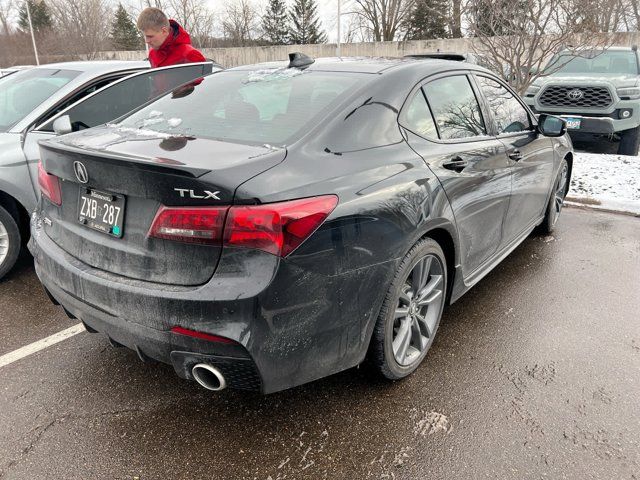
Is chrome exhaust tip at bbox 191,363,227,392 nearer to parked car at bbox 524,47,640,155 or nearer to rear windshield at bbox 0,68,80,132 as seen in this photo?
rear windshield at bbox 0,68,80,132

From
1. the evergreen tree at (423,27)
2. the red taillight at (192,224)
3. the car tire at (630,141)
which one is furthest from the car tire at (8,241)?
the evergreen tree at (423,27)

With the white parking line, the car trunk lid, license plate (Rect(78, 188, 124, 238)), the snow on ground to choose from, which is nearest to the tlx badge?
the car trunk lid

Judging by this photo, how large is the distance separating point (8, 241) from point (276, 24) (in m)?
53.7

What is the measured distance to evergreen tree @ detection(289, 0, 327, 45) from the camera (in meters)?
52.2

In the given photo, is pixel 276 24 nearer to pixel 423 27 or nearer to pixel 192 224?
pixel 423 27

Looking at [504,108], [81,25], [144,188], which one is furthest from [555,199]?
[81,25]

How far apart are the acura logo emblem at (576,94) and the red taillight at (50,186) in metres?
8.50

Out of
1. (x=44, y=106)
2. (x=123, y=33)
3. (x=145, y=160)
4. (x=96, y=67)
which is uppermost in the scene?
(x=123, y=33)

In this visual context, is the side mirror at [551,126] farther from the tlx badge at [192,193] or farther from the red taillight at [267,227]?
the tlx badge at [192,193]

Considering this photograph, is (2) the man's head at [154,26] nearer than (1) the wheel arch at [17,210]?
No

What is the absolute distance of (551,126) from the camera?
3.94 meters

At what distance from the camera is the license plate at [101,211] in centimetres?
202

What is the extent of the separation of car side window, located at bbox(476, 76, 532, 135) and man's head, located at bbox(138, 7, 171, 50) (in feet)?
10.9

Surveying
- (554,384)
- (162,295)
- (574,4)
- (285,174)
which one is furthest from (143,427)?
(574,4)
